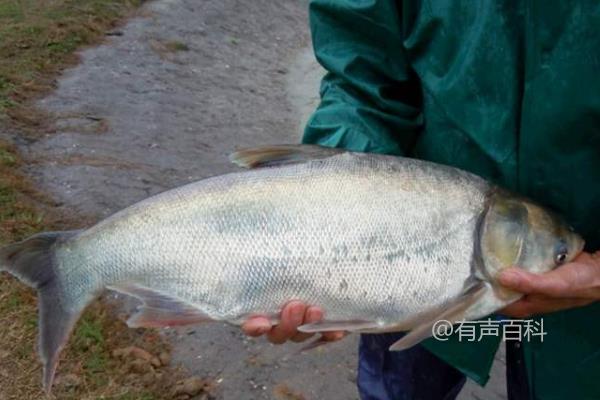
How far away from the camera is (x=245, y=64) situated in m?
10.2

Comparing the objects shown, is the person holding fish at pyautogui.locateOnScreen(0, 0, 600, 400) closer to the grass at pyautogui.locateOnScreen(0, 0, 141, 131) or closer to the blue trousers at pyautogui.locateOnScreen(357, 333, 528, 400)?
the blue trousers at pyautogui.locateOnScreen(357, 333, 528, 400)

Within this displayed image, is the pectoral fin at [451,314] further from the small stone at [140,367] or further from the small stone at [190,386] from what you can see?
the small stone at [140,367]

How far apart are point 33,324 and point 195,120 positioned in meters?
4.29

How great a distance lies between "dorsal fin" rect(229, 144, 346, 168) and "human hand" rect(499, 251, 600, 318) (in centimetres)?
59

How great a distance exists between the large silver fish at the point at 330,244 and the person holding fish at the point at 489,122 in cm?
8

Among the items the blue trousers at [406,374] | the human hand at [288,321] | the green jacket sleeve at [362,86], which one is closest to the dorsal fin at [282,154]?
the green jacket sleeve at [362,86]

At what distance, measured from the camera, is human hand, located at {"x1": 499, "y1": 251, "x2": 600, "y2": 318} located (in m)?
1.86

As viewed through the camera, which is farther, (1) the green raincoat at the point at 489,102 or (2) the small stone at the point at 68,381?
(2) the small stone at the point at 68,381

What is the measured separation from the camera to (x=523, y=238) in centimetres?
205

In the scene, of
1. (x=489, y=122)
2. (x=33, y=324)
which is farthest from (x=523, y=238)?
(x=33, y=324)

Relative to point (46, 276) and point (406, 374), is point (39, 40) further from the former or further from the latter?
point (406, 374)

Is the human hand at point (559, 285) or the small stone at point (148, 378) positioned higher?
the human hand at point (559, 285)

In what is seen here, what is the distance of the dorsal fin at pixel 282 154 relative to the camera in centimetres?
206

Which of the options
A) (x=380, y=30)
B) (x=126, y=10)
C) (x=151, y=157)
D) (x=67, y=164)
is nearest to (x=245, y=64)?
(x=126, y=10)
